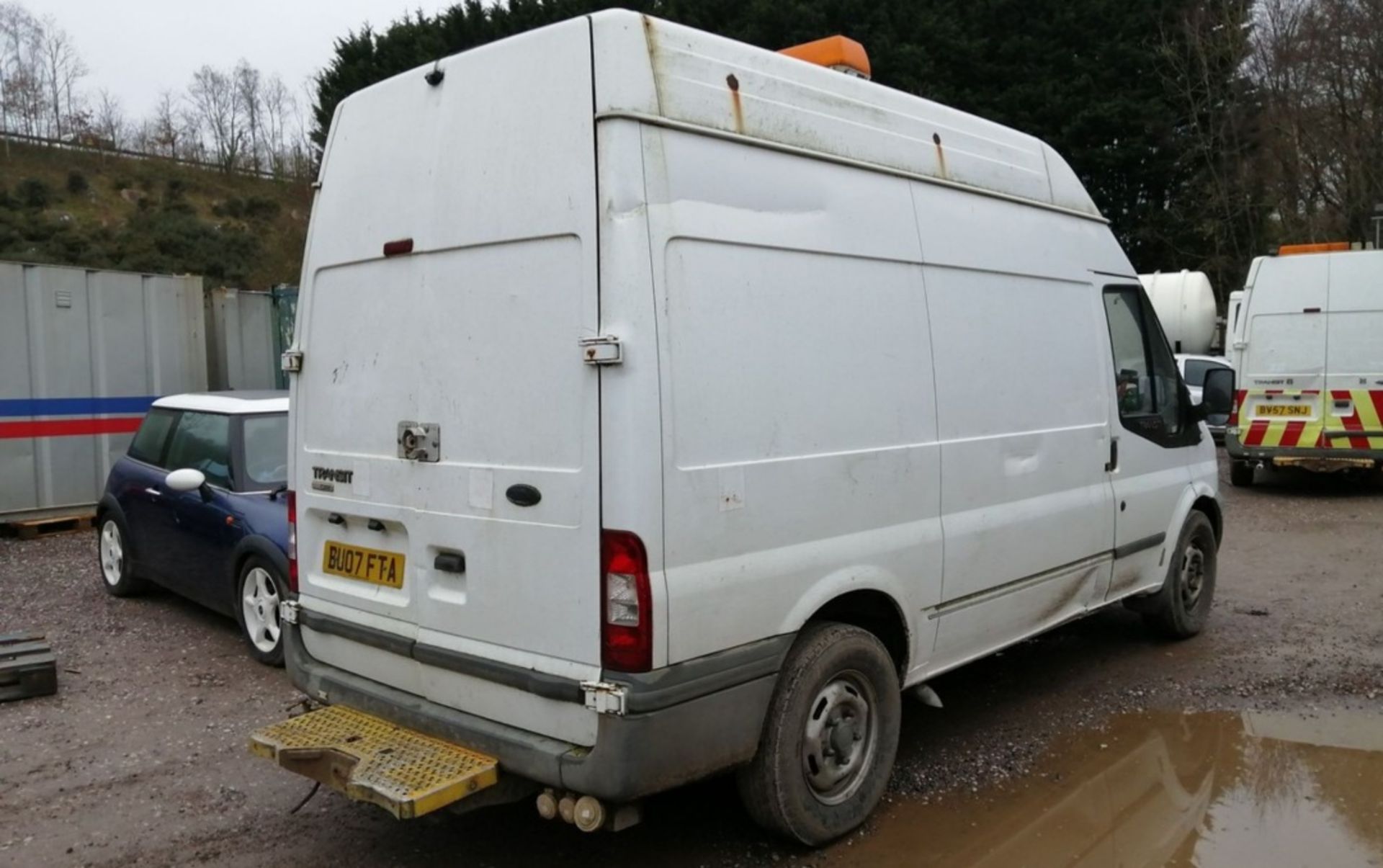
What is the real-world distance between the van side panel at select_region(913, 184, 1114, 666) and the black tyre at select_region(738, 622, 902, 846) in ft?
1.57

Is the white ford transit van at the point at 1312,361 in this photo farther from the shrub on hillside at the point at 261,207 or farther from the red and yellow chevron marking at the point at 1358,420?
the shrub on hillside at the point at 261,207

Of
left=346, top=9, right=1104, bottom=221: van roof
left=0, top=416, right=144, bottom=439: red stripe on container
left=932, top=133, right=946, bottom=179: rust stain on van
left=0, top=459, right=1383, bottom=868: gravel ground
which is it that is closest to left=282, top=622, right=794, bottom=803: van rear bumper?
left=0, top=459, right=1383, bottom=868: gravel ground

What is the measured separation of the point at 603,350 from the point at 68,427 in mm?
9282

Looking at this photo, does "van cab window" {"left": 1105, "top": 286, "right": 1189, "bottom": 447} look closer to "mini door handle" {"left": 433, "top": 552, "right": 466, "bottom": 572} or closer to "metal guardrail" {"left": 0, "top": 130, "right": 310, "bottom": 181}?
"mini door handle" {"left": 433, "top": 552, "right": 466, "bottom": 572}

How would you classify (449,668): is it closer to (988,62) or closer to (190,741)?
(190,741)

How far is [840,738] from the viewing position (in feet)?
12.4

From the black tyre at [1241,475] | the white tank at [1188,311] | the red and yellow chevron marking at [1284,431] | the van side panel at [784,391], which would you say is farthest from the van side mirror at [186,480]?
the white tank at [1188,311]

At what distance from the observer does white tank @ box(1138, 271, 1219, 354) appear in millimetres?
19422

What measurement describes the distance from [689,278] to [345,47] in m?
30.7

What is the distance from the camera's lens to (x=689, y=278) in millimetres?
3213

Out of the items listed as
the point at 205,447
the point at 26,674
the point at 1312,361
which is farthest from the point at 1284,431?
the point at 26,674

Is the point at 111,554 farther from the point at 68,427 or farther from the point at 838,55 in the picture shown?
the point at 838,55

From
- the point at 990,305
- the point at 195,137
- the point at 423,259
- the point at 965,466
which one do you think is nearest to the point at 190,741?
the point at 423,259

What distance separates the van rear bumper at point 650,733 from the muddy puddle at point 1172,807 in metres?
0.80
